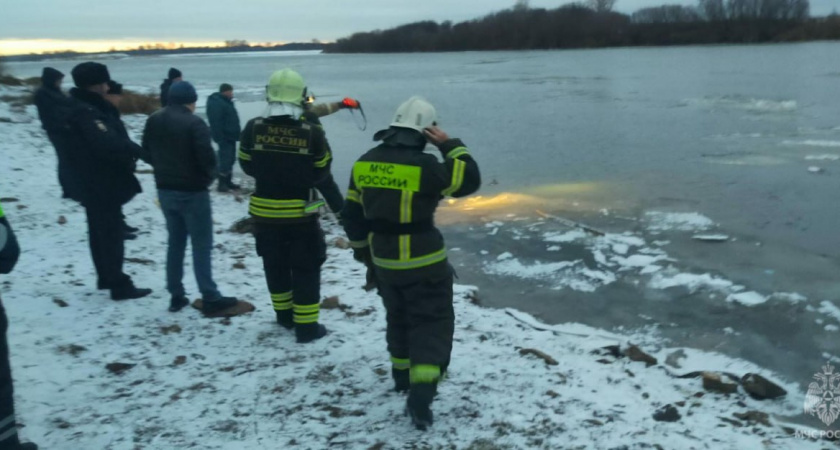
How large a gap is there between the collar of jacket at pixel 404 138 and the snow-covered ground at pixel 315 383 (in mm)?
1609

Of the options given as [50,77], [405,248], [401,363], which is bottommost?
[401,363]

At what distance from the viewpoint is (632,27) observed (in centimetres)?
7988

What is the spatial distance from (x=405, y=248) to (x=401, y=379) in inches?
38.6

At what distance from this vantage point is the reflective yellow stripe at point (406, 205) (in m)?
3.95

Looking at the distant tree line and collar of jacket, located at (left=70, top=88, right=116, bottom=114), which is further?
the distant tree line

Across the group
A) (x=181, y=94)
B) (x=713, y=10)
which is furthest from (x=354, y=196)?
(x=713, y=10)

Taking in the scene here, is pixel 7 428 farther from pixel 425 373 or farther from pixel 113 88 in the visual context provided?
pixel 113 88

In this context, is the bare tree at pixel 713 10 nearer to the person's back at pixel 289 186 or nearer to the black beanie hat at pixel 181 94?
the black beanie hat at pixel 181 94

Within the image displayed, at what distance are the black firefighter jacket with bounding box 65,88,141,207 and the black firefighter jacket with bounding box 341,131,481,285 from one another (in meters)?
2.46

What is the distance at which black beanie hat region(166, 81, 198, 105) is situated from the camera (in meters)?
5.33

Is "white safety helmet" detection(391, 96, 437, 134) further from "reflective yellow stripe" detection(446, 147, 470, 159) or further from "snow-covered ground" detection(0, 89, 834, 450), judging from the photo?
"snow-covered ground" detection(0, 89, 834, 450)

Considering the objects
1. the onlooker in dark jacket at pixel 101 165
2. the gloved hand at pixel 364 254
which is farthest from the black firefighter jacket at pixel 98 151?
the gloved hand at pixel 364 254

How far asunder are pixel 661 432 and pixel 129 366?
346 centimetres

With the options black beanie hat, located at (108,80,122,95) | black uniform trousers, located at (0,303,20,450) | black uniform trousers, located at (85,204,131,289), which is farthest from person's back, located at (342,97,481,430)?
black beanie hat, located at (108,80,122,95)
